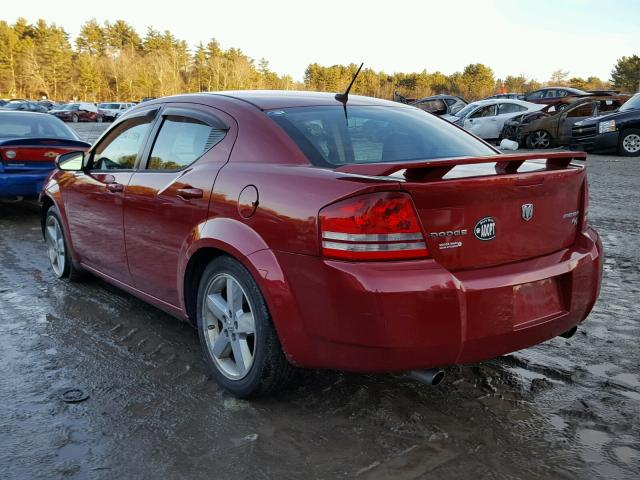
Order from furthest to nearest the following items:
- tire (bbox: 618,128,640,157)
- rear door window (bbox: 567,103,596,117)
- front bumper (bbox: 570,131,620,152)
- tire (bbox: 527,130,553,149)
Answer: tire (bbox: 527,130,553,149) < rear door window (bbox: 567,103,596,117) < front bumper (bbox: 570,131,620,152) < tire (bbox: 618,128,640,157)

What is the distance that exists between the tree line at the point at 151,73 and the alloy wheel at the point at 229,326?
84.4 m

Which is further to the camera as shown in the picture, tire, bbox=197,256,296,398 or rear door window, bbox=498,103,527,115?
rear door window, bbox=498,103,527,115

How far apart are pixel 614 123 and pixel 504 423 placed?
49.5 ft

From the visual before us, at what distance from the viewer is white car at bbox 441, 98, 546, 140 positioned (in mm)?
20641

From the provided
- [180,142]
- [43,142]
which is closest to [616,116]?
[43,142]

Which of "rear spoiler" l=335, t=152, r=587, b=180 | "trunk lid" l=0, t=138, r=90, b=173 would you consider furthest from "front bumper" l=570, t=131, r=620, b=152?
"rear spoiler" l=335, t=152, r=587, b=180

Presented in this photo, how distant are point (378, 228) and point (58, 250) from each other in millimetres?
3843

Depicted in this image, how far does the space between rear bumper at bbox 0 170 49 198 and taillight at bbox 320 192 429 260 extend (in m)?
6.74

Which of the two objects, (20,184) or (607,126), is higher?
(607,126)

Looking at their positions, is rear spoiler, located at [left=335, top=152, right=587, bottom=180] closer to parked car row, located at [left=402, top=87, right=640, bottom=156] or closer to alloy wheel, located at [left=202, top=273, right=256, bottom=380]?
alloy wheel, located at [left=202, top=273, right=256, bottom=380]

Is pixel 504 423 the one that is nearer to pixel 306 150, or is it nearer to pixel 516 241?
pixel 516 241

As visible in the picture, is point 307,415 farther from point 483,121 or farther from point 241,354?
point 483,121

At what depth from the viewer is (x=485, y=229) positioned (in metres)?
2.67

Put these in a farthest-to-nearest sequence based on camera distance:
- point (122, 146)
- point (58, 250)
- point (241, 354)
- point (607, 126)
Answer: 1. point (607, 126)
2. point (58, 250)
3. point (122, 146)
4. point (241, 354)
